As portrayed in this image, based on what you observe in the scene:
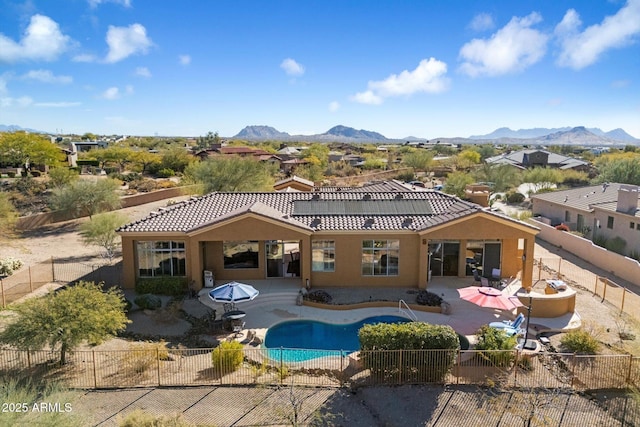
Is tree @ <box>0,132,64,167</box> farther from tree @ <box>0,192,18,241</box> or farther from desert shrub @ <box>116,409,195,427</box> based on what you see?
desert shrub @ <box>116,409,195,427</box>

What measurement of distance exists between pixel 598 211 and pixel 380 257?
22245mm

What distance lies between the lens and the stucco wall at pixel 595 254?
1033 inches

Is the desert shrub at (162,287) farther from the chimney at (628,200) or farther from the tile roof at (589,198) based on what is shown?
the tile roof at (589,198)

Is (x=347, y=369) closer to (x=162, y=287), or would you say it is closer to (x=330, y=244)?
(x=330, y=244)

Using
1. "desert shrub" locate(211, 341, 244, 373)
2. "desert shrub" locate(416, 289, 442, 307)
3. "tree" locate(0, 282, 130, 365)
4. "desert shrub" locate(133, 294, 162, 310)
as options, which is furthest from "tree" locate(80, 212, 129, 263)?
"desert shrub" locate(416, 289, 442, 307)

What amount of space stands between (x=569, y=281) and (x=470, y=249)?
640 centimetres

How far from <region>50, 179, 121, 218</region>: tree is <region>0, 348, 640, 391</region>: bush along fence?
2977 centimetres

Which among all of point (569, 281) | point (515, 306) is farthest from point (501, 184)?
point (515, 306)

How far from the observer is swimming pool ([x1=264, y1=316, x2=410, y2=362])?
Answer: 1872 cm

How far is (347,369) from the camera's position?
51.1ft

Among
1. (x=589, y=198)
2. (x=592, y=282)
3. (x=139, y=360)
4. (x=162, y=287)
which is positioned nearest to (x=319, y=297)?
(x=162, y=287)

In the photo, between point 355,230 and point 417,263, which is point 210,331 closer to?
point 355,230

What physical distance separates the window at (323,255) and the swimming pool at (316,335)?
4.36 m

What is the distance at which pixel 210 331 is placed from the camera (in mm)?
19281
